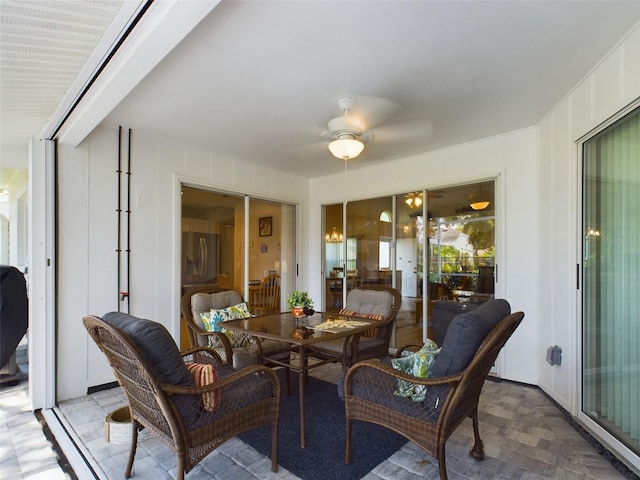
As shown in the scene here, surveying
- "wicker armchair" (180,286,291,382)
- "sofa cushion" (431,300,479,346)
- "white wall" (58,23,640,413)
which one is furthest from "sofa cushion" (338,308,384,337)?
"white wall" (58,23,640,413)

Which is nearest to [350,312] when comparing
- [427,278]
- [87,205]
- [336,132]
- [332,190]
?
[427,278]

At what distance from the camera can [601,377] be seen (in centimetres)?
245

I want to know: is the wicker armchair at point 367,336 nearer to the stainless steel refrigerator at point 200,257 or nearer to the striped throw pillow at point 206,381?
the striped throw pillow at point 206,381

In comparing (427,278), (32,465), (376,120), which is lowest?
(32,465)

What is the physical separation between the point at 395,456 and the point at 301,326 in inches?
43.5

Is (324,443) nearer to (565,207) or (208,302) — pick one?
(208,302)

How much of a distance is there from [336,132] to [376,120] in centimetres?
47

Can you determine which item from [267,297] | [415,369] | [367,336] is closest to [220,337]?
[367,336]

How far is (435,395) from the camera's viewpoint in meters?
1.84

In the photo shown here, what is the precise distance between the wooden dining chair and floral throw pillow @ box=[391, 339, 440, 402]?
3129 mm

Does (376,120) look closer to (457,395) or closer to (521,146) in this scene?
(521,146)

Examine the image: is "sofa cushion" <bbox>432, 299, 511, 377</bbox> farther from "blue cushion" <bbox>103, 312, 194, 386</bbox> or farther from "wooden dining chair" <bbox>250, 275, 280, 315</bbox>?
"wooden dining chair" <bbox>250, 275, 280, 315</bbox>

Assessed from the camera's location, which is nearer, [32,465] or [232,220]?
[32,465]

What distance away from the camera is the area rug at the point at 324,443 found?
2047 mm
